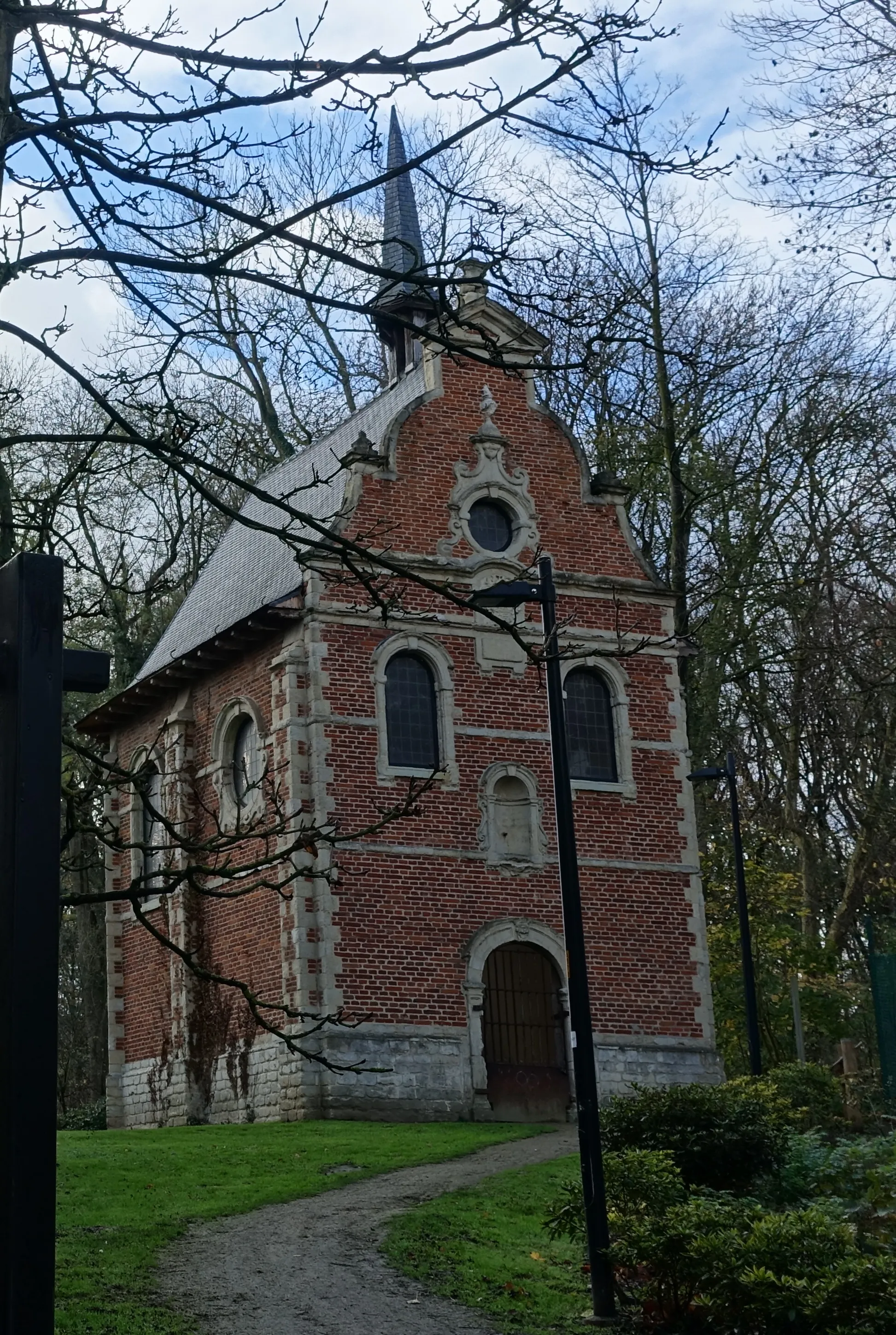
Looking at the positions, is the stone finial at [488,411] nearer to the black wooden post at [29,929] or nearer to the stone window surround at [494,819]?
the stone window surround at [494,819]

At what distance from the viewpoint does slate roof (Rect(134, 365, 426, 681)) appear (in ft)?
83.8

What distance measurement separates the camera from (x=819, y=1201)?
12.6m

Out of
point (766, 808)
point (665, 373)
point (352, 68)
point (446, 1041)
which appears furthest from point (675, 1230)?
point (766, 808)

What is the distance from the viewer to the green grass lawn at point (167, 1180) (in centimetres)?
1040

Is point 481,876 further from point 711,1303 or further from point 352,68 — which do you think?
point 352,68

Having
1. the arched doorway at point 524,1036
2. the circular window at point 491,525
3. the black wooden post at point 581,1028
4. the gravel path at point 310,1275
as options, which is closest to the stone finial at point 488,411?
the circular window at point 491,525

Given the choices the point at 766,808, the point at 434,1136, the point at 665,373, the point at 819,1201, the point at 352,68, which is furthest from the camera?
the point at 766,808

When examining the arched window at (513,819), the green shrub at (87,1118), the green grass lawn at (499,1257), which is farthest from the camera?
the green shrub at (87,1118)

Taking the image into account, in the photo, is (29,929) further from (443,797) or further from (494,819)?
(494,819)

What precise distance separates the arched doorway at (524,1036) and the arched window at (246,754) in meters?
4.26

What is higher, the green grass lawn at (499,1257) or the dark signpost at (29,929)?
the dark signpost at (29,929)

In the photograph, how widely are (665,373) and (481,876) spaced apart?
36.1 ft

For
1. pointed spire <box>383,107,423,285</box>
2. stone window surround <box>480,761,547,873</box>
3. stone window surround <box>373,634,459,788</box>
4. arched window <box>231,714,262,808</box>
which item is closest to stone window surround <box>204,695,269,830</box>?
arched window <box>231,714,262,808</box>

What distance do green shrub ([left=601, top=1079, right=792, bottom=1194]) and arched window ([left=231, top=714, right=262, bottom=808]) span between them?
34.5 ft
